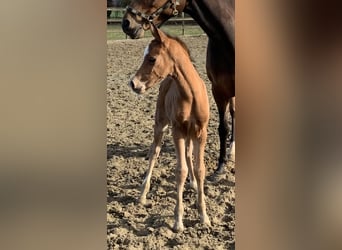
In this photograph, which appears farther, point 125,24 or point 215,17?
point 215,17

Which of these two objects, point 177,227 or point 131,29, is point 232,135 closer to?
point 177,227

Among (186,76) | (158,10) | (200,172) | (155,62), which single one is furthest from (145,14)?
(200,172)

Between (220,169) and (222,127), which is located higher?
(222,127)

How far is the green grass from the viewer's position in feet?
5.67

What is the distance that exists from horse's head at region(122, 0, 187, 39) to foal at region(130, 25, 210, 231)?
0.08 meters

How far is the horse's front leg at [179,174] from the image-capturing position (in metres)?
1.83

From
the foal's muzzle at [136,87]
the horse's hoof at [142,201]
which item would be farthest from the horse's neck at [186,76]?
the horse's hoof at [142,201]

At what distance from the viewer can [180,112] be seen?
71.9 inches

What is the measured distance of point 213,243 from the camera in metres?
1.85

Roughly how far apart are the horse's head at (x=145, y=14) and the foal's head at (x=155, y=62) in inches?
2.0

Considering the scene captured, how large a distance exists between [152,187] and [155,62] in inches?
19.2

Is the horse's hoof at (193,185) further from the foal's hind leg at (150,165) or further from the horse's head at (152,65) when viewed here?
the horse's head at (152,65)
